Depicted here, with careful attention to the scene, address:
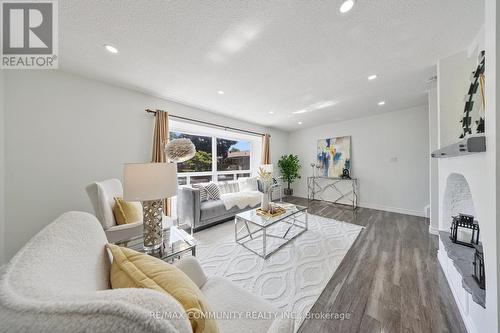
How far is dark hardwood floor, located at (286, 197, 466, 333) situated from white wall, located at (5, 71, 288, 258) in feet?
9.75

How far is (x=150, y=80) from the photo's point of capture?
2273mm

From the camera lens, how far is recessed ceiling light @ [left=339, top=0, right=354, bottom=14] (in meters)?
1.20

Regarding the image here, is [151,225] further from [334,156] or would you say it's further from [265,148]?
[334,156]

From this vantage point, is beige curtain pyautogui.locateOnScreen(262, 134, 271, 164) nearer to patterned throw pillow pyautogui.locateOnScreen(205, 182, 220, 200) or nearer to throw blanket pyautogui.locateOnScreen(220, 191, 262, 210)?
throw blanket pyautogui.locateOnScreen(220, 191, 262, 210)

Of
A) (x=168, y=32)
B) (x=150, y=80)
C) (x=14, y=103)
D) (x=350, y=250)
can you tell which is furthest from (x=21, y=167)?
(x=350, y=250)

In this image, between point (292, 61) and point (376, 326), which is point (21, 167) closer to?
point (292, 61)

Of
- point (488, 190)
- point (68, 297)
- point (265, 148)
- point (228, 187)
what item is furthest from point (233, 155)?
point (68, 297)

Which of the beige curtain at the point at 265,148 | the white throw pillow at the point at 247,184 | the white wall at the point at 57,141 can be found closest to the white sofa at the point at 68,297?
the white wall at the point at 57,141

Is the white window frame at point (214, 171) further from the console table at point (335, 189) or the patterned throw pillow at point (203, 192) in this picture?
the console table at point (335, 189)

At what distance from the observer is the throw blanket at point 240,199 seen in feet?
10.6

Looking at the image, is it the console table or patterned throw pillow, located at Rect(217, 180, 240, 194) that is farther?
the console table

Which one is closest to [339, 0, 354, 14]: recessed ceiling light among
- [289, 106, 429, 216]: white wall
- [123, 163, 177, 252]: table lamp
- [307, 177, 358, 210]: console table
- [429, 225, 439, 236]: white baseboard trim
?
[123, 163, 177, 252]: table lamp

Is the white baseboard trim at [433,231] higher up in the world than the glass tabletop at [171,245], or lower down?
lower down

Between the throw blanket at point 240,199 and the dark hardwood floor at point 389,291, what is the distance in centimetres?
193
